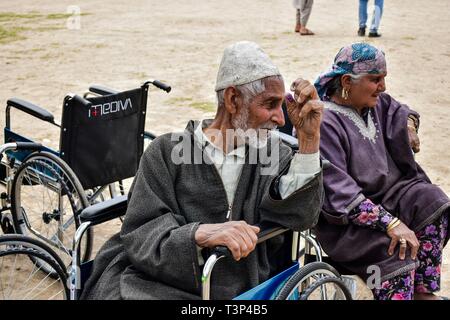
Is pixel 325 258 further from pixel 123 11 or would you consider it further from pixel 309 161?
pixel 123 11

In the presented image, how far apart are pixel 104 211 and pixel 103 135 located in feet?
4.04

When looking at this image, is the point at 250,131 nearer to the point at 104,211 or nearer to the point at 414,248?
the point at 104,211

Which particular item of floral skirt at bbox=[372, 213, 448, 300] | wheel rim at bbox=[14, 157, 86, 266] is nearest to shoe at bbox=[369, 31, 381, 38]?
wheel rim at bbox=[14, 157, 86, 266]

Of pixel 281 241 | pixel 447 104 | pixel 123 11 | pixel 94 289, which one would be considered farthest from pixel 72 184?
pixel 123 11

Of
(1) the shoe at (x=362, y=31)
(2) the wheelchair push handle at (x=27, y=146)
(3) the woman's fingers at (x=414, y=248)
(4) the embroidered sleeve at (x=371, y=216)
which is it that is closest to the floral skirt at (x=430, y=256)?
(3) the woman's fingers at (x=414, y=248)

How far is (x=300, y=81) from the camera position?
2.49 meters

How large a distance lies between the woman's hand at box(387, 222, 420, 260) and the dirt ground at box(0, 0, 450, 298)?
888 mm

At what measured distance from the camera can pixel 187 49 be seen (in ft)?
32.0

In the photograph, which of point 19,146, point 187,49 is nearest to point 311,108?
point 19,146

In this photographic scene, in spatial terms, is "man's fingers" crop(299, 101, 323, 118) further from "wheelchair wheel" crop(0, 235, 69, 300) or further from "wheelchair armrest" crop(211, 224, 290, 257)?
"wheelchair wheel" crop(0, 235, 69, 300)

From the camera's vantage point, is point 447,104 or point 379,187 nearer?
point 379,187

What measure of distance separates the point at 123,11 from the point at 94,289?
38.3ft

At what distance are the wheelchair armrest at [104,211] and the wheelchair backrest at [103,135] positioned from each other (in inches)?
41.4

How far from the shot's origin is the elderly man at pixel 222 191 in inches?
94.7
